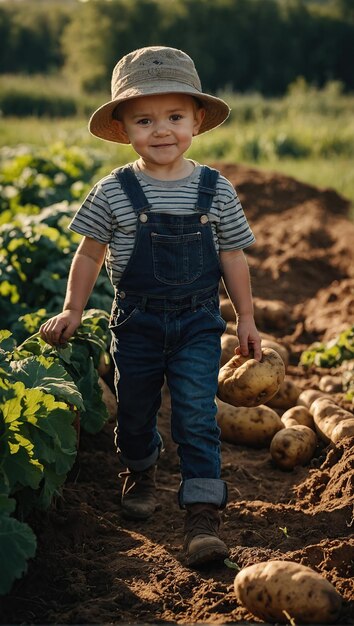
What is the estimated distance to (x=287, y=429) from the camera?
16.4ft

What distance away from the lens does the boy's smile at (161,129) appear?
395 cm

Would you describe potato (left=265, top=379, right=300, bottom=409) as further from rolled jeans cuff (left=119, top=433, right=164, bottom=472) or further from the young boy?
the young boy

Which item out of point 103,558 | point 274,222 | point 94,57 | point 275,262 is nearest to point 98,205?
point 103,558

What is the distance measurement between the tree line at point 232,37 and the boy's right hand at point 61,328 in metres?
41.6

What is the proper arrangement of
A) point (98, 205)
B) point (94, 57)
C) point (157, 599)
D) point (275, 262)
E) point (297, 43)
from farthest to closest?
point (297, 43), point (94, 57), point (275, 262), point (98, 205), point (157, 599)

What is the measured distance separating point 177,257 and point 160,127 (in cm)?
55

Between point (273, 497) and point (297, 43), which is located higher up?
point (297, 43)

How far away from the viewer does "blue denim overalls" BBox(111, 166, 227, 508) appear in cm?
393

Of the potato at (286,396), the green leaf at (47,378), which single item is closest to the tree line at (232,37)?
the potato at (286,396)

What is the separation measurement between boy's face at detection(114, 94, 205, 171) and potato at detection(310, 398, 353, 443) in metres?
1.72

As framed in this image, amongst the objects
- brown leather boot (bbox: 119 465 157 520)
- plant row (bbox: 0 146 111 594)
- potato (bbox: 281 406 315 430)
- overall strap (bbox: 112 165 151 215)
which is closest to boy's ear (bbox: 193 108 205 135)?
overall strap (bbox: 112 165 151 215)

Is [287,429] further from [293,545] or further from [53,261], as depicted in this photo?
[53,261]

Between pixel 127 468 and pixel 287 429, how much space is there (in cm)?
87

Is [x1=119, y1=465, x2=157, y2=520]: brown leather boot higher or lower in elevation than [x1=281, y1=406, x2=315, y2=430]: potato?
lower
